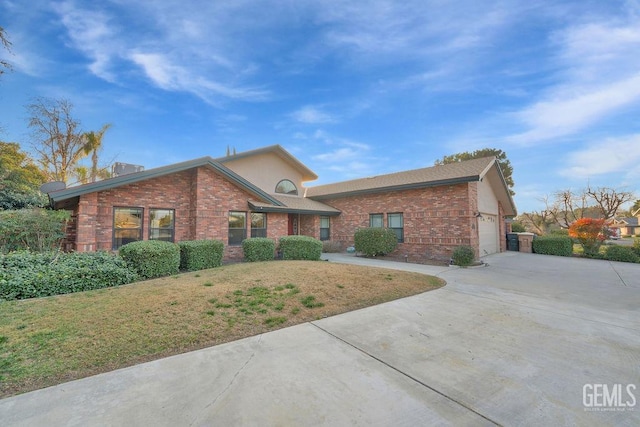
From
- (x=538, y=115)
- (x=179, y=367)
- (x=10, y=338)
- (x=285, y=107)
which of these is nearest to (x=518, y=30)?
(x=538, y=115)

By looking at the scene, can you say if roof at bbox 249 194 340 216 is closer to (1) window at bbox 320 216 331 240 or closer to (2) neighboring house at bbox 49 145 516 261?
(2) neighboring house at bbox 49 145 516 261

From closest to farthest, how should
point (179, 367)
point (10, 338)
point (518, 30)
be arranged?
point (179, 367), point (10, 338), point (518, 30)

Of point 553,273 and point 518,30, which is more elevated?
point 518,30

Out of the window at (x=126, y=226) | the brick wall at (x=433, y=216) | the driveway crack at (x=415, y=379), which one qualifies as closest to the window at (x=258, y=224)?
the window at (x=126, y=226)

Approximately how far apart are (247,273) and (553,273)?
36.4 feet

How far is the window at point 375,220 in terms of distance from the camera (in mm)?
16016

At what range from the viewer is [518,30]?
29.8 ft

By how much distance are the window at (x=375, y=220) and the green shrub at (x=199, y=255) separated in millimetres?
9344

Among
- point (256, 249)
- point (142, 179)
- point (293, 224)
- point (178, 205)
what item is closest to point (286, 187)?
point (293, 224)

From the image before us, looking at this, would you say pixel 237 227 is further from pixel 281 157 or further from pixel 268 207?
pixel 281 157

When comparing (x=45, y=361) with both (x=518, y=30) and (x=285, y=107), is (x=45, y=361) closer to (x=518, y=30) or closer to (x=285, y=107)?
(x=518, y=30)

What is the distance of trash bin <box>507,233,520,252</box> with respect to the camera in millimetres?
18062

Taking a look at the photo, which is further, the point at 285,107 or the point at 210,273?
the point at 285,107

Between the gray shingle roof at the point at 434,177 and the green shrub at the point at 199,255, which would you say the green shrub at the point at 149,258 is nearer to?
the green shrub at the point at 199,255
